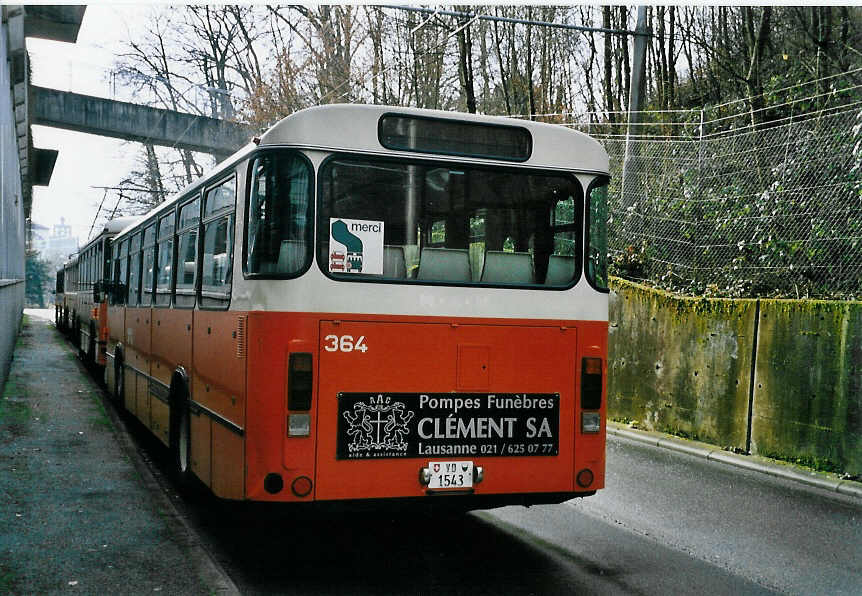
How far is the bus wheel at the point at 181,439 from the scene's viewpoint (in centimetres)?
811

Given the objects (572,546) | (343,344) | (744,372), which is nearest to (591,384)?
(572,546)

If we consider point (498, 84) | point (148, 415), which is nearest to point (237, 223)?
point (148, 415)

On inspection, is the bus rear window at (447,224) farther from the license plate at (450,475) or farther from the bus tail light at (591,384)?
the license plate at (450,475)

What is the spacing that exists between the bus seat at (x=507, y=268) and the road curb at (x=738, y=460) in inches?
194

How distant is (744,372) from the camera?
11242 mm

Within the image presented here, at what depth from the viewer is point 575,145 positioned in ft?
21.4

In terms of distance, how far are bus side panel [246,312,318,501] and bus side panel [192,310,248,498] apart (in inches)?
10.0

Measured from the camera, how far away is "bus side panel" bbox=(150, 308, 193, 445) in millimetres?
8234

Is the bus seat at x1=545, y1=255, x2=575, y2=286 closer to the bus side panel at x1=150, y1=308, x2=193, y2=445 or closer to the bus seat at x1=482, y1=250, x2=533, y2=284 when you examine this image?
the bus seat at x1=482, y1=250, x2=533, y2=284

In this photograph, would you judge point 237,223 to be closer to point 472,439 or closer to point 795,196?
point 472,439

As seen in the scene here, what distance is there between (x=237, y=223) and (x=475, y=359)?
186 cm

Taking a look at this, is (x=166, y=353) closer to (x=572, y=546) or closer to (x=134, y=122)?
(x=572, y=546)

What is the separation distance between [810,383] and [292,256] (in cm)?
687

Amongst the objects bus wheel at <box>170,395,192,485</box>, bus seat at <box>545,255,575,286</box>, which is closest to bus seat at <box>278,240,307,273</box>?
bus seat at <box>545,255,575,286</box>
